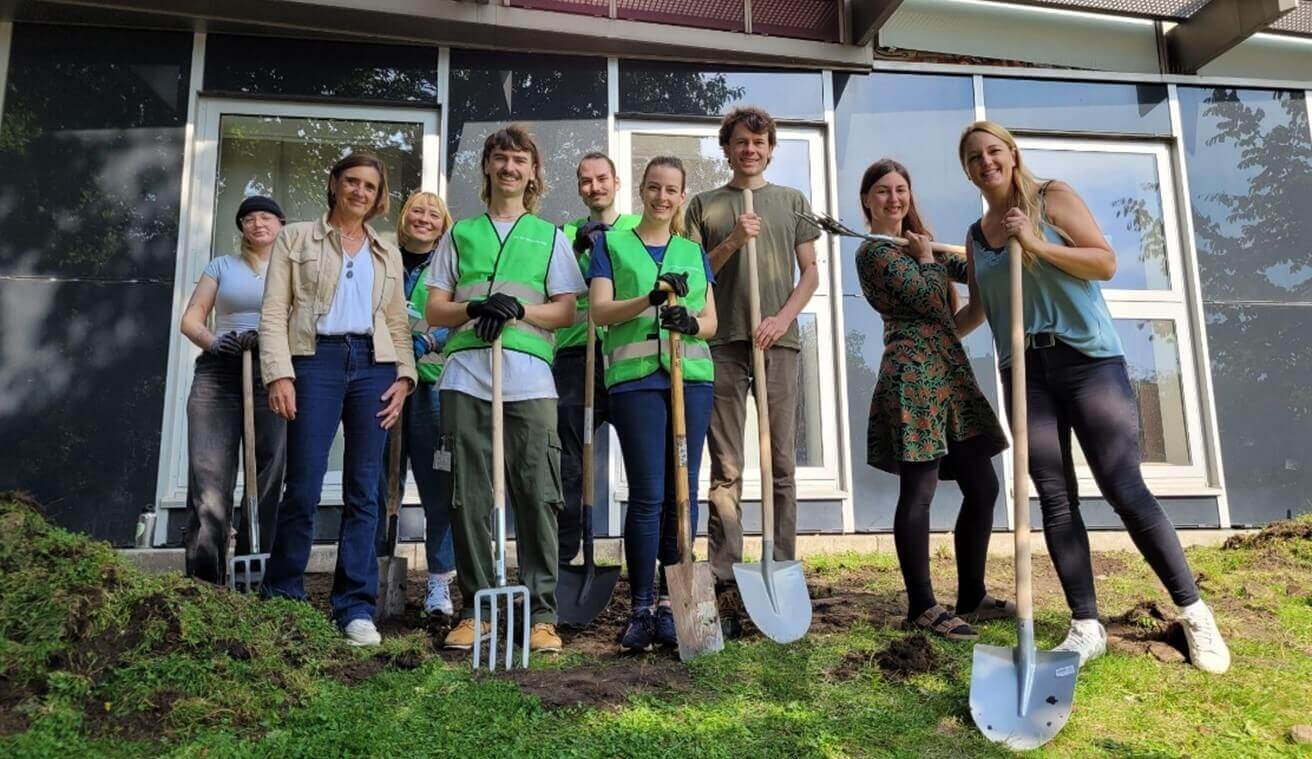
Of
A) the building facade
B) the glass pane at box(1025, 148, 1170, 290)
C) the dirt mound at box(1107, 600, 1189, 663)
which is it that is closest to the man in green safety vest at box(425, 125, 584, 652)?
the dirt mound at box(1107, 600, 1189, 663)

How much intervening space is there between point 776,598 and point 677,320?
107cm

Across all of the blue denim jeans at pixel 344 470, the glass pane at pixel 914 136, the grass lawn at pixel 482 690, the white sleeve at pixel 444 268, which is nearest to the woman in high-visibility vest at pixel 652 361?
the grass lawn at pixel 482 690

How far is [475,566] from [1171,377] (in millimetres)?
5613

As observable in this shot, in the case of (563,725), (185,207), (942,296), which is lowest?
(563,725)

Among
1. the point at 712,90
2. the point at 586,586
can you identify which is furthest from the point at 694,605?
the point at 712,90

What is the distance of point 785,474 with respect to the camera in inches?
141

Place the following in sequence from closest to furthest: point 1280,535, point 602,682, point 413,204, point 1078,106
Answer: point 602,682
point 413,204
point 1280,535
point 1078,106

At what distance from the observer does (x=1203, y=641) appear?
281 cm

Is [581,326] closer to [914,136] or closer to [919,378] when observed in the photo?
[919,378]

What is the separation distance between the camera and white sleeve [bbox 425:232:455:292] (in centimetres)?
319

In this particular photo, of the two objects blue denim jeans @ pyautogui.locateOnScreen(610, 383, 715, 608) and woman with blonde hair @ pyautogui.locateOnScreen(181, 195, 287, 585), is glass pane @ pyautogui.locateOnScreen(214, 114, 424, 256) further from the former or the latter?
blue denim jeans @ pyautogui.locateOnScreen(610, 383, 715, 608)

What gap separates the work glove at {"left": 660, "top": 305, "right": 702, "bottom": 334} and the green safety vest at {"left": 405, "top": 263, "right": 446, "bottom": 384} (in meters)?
1.34

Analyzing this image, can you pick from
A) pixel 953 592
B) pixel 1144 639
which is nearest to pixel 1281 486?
pixel 953 592

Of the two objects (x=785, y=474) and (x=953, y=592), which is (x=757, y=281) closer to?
(x=785, y=474)
